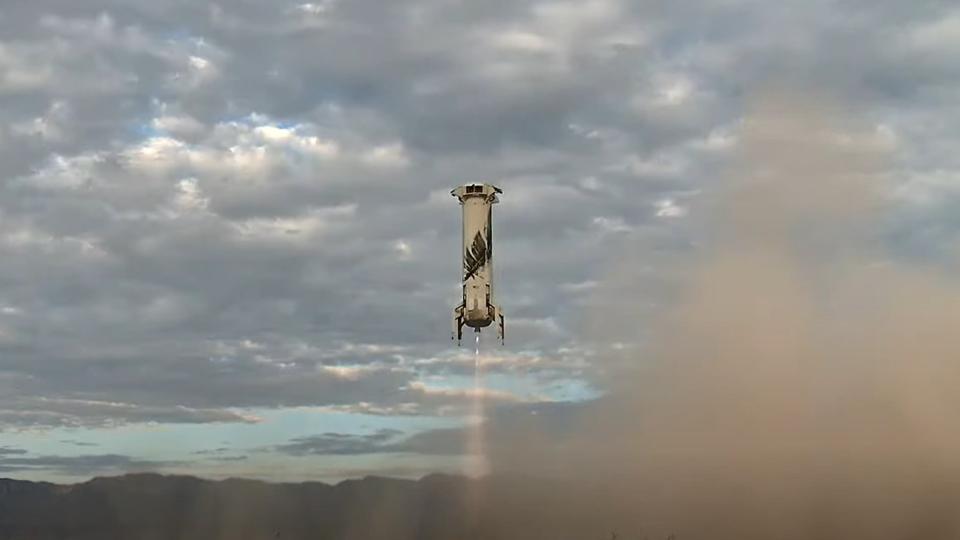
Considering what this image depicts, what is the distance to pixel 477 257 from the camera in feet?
336

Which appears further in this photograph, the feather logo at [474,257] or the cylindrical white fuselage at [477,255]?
the feather logo at [474,257]

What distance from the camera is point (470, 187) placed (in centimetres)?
10306

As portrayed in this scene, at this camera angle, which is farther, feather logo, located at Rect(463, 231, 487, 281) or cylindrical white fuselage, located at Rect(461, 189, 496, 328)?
feather logo, located at Rect(463, 231, 487, 281)

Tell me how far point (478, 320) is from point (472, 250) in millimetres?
6891

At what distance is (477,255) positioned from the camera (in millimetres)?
102562

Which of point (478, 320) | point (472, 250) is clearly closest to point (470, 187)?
point (472, 250)

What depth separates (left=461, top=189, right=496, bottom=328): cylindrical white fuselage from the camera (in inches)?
4006

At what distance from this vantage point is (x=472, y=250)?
103m

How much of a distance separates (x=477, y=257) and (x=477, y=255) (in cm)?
21

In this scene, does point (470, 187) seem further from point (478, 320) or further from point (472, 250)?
point (478, 320)

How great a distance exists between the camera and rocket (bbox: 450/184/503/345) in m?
102

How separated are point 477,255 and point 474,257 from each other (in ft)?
1.17

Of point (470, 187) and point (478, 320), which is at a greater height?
point (470, 187)

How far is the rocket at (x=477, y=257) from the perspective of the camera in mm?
101812
